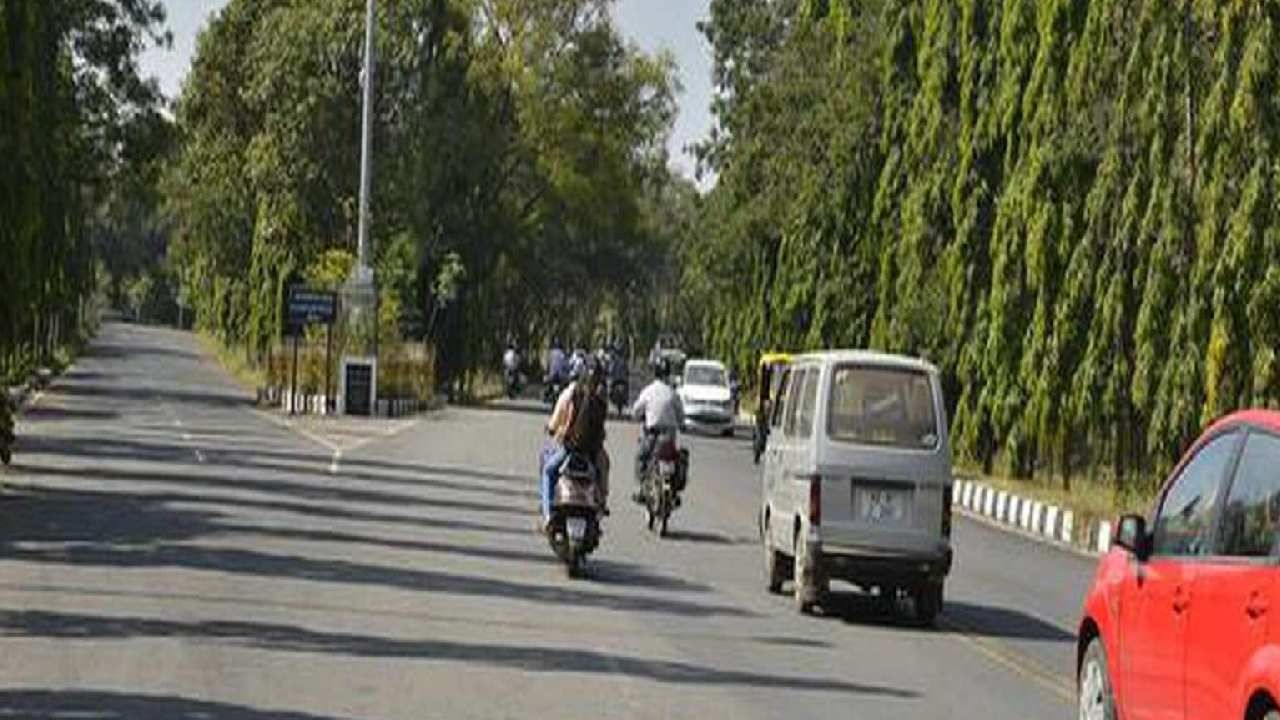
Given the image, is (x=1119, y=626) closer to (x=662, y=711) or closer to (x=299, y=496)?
(x=662, y=711)

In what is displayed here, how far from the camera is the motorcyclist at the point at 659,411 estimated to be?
84.6ft

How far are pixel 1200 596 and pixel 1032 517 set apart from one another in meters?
23.8

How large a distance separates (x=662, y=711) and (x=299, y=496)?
1653 centimetres

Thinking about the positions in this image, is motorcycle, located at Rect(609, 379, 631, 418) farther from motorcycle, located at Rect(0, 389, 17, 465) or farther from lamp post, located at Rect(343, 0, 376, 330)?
motorcycle, located at Rect(0, 389, 17, 465)

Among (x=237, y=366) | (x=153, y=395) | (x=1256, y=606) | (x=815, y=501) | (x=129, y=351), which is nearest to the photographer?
(x=1256, y=606)

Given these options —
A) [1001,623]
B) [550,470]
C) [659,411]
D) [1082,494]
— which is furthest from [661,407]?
[1082,494]

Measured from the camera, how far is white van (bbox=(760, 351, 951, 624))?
1783cm

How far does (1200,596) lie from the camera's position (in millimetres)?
8922

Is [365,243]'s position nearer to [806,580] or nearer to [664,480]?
[664,480]

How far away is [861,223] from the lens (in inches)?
2371

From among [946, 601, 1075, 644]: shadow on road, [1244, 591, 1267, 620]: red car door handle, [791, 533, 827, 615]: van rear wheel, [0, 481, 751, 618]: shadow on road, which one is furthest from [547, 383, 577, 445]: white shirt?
[1244, 591, 1267, 620]: red car door handle

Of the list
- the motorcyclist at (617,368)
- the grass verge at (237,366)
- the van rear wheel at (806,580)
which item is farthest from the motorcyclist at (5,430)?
the grass verge at (237,366)

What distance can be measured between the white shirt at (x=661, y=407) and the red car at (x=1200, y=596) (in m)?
14.9

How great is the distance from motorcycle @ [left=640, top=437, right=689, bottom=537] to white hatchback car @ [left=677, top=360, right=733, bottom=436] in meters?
32.7
